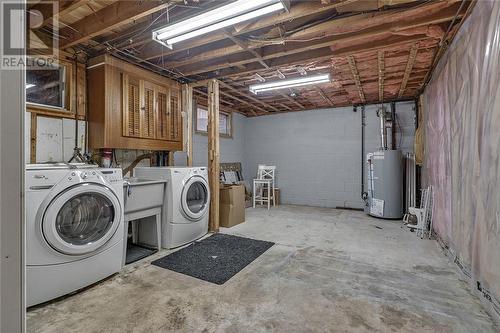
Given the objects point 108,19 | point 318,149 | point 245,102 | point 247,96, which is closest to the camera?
point 108,19

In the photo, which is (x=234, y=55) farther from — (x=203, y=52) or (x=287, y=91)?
(x=287, y=91)

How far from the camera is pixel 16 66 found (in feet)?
2.23

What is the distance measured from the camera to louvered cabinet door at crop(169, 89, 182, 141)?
12.6 feet

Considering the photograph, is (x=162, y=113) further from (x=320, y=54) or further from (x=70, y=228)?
(x=320, y=54)

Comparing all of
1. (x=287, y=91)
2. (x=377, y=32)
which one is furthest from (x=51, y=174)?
(x=287, y=91)

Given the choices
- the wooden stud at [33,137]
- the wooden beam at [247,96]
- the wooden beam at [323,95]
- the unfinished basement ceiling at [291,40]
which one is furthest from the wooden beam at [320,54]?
the wooden stud at [33,137]

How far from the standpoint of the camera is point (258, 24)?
95.4 inches

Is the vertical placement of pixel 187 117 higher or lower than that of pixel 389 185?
higher

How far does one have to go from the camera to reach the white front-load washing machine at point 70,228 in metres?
1.86

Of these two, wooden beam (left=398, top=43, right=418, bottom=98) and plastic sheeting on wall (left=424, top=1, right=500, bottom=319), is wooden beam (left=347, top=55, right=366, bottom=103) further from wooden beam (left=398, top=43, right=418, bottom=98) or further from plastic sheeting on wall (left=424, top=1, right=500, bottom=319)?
plastic sheeting on wall (left=424, top=1, right=500, bottom=319)

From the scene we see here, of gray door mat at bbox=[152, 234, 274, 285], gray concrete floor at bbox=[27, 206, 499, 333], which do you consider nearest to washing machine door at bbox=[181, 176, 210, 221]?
gray door mat at bbox=[152, 234, 274, 285]

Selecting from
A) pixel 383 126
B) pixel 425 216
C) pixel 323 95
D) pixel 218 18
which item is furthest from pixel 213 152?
pixel 383 126

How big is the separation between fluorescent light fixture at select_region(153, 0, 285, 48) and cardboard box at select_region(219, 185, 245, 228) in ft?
7.87

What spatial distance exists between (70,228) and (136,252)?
1011 mm
